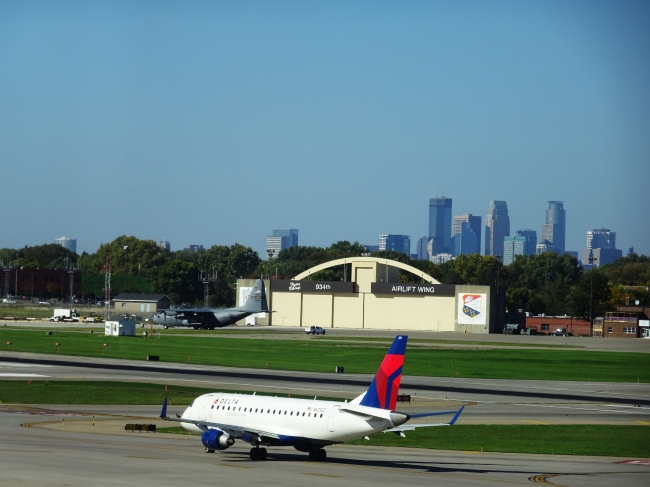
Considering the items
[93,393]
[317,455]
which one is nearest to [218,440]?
[317,455]

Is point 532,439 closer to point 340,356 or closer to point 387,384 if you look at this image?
point 387,384

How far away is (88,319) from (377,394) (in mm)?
159041

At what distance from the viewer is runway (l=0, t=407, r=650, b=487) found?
35.9 m

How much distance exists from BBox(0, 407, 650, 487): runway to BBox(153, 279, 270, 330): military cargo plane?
399 ft

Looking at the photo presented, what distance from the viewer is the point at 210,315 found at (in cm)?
17512

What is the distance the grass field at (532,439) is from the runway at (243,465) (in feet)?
7.05

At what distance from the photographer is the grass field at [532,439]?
50812 mm

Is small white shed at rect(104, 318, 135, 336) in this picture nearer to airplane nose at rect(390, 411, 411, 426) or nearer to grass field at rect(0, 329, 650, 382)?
grass field at rect(0, 329, 650, 382)

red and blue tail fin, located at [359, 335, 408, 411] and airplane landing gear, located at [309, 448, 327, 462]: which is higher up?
red and blue tail fin, located at [359, 335, 408, 411]

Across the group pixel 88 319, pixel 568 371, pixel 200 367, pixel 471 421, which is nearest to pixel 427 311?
pixel 88 319

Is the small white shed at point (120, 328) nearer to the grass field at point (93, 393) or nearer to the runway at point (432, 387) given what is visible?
the runway at point (432, 387)

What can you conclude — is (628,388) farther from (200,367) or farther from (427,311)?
(427,311)

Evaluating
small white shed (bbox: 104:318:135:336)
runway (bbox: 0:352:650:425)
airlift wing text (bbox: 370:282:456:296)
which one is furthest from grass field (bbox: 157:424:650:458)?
airlift wing text (bbox: 370:282:456:296)

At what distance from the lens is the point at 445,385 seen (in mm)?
86000
